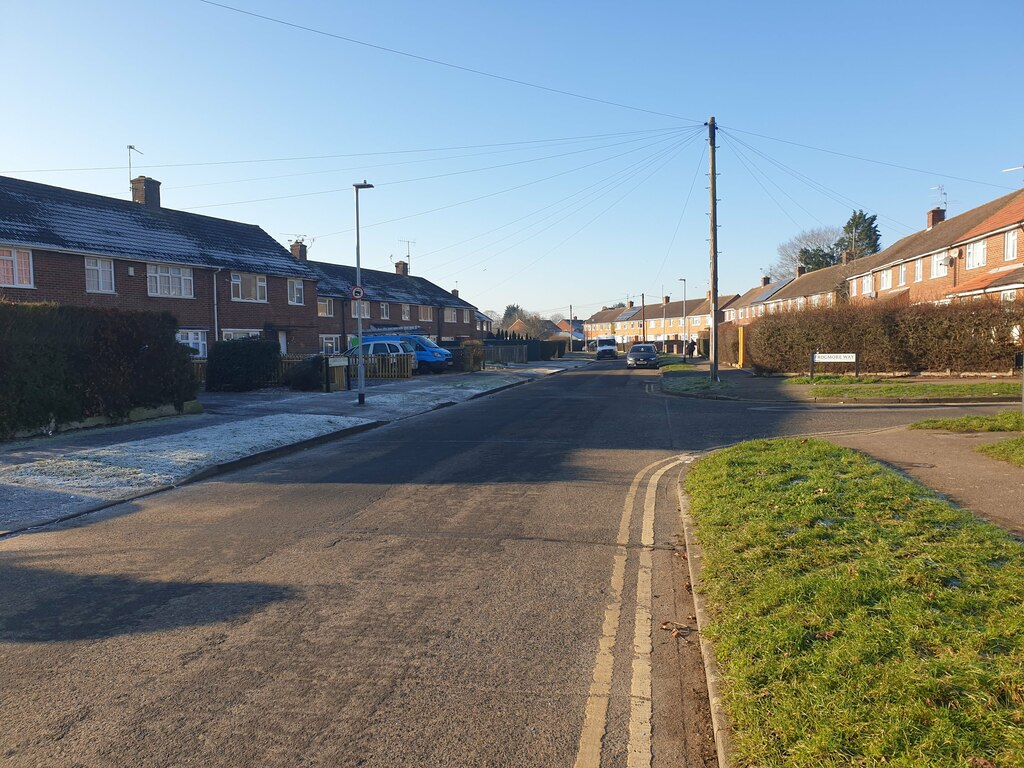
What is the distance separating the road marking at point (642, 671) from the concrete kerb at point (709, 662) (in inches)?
12.1

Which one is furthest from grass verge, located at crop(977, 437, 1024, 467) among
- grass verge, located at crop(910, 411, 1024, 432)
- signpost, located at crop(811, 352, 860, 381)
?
signpost, located at crop(811, 352, 860, 381)

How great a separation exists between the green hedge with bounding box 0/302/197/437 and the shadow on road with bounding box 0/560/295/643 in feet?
27.1

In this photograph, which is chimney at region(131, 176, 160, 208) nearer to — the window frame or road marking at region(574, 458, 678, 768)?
the window frame

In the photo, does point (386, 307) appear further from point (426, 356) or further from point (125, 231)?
point (125, 231)

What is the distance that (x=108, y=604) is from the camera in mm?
5273

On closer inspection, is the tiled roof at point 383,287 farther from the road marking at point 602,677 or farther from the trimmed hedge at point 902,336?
the road marking at point 602,677

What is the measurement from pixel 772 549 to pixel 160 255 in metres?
29.4

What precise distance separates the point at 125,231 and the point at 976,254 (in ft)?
124

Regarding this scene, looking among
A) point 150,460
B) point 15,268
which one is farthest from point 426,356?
point 150,460

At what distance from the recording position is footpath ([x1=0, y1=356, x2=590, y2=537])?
8966 millimetres

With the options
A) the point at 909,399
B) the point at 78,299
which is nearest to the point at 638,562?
the point at 909,399

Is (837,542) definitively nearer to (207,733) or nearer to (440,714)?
(440,714)

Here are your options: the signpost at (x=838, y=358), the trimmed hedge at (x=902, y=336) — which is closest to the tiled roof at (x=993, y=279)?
the trimmed hedge at (x=902, y=336)

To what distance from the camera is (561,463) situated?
1082 cm
